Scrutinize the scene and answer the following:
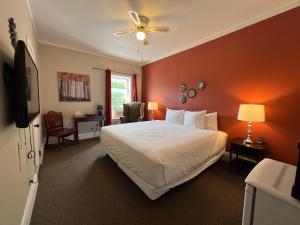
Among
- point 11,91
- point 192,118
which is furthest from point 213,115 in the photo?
point 11,91

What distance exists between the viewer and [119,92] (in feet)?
17.0

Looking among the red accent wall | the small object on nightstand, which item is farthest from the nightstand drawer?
the red accent wall

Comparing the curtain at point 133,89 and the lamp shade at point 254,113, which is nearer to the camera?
the lamp shade at point 254,113

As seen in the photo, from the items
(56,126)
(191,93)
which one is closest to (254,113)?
(191,93)

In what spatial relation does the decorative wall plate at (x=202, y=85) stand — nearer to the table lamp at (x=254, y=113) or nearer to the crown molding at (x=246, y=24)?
the crown molding at (x=246, y=24)

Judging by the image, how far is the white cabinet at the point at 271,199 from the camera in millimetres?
716

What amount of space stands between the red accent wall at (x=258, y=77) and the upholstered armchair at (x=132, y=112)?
1.95m

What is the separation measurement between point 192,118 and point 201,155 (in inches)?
46.8

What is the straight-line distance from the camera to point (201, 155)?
7.18 feet

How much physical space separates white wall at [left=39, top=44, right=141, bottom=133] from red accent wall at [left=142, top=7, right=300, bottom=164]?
2.76m

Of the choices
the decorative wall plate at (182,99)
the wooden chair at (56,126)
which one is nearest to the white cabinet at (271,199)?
the decorative wall plate at (182,99)

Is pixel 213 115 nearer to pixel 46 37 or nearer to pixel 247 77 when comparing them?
pixel 247 77

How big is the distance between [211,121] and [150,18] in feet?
7.80

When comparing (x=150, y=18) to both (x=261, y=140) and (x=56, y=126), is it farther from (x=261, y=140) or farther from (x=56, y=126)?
(x=56, y=126)
